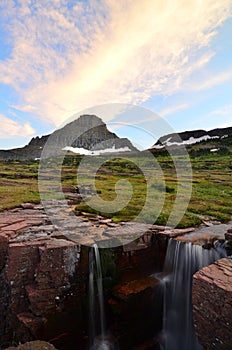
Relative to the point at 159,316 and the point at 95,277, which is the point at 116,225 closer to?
the point at 95,277

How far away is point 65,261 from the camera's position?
9.09 metres

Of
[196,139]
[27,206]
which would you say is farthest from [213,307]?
[196,139]

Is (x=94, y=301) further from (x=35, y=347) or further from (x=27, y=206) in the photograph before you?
(x=27, y=206)

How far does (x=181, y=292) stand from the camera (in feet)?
32.4

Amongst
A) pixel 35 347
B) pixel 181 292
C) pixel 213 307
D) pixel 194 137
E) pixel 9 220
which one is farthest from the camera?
pixel 194 137

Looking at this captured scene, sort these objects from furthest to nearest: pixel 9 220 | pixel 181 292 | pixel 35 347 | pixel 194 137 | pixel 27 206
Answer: pixel 194 137 → pixel 27 206 → pixel 9 220 → pixel 181 292 → pixel 35 347

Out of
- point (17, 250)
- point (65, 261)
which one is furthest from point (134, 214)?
point (17, 250)

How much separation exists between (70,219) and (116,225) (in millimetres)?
2422

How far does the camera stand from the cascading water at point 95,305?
961cm

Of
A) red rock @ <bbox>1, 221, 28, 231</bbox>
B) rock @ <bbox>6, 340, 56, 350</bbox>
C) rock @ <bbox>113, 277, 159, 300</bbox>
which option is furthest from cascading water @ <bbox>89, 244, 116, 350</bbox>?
red rock @ <bbox>1, 221, 28, 231</bbox>

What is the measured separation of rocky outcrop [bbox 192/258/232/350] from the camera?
6066mm

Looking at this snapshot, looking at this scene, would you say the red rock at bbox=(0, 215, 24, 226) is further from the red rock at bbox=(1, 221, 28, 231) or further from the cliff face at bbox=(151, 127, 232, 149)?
the cliff face at bbox=(151, 127, 232, 149)

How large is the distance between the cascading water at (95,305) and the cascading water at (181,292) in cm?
238

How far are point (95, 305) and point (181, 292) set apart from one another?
11.2ft
